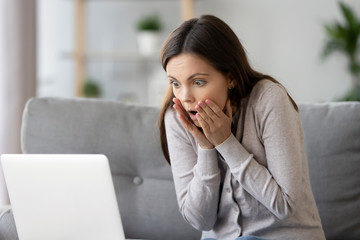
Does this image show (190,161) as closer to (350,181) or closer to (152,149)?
(152,149)

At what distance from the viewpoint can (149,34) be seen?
178 inches

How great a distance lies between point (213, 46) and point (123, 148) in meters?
0.59

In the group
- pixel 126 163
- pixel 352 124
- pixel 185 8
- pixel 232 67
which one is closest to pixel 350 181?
pixel 352 124

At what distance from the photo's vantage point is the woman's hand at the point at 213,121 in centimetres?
138

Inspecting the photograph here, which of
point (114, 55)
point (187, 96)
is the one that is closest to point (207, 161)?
point (187, 96)

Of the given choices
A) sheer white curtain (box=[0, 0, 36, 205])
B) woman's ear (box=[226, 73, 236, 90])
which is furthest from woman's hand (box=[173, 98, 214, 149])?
sheer white curtain (box=[0, 0, 36, 205])

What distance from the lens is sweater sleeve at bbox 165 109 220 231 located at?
1.45 metres

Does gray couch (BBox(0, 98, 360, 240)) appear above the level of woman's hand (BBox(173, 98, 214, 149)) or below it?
below

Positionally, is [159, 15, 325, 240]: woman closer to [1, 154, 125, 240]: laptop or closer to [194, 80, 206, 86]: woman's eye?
[194, 80, 206, 86]: woman's eye

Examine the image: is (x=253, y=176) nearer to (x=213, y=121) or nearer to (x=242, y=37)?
(x=213, y=121)

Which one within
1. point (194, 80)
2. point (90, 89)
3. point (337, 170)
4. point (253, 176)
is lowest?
point (90, 89)

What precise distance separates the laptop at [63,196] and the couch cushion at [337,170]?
0.79 metres

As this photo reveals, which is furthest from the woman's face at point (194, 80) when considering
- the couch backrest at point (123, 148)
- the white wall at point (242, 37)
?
the white wall at point (242, 37)

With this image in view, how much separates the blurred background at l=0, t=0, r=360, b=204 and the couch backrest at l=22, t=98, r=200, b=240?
8.83 ft
